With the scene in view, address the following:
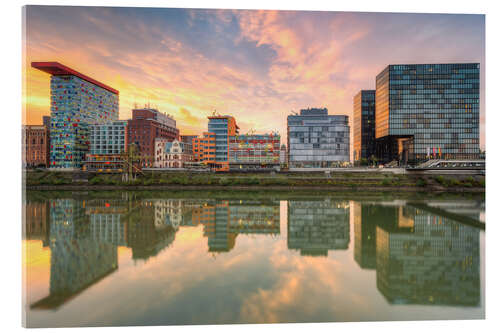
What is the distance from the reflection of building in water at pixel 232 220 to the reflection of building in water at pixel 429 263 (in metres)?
7.85

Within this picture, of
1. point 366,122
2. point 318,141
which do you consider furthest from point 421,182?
point 366,122

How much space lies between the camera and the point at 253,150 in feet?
247

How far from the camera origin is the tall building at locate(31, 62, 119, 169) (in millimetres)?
73688

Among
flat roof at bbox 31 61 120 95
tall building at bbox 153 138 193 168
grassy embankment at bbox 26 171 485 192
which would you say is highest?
flat roof at bbox 31 61 120 95

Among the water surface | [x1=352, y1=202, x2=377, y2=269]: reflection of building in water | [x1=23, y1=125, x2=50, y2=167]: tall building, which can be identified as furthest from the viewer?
[x1=23, y1=125, x2=50, y2=167]: tall building

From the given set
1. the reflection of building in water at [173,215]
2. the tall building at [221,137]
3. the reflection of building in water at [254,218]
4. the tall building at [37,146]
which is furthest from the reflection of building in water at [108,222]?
the tall building at [37,146]

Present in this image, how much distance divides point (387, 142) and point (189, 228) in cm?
10188

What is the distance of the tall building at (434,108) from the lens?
70875mm

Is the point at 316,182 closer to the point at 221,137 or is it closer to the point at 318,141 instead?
the point at 318,141

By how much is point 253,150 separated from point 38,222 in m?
60.6

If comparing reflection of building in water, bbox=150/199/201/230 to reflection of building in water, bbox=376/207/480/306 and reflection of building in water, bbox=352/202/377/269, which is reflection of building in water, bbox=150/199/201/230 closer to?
reflection of building in water, bbox=352/202/377/269

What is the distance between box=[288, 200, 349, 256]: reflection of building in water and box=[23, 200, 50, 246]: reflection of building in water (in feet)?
54.3

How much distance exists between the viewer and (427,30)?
542 inches

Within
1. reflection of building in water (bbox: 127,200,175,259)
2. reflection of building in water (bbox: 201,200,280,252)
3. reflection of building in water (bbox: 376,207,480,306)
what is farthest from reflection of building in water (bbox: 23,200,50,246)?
reflection of building in water (bbox: 376,207,480,306)
